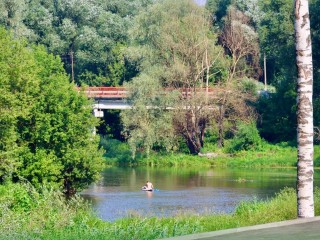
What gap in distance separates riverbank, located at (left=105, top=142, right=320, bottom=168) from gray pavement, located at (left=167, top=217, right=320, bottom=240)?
176ft

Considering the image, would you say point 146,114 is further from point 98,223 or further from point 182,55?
point 98,223

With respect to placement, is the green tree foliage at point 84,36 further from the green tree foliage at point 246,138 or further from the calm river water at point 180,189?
the calm river water at point 180,189

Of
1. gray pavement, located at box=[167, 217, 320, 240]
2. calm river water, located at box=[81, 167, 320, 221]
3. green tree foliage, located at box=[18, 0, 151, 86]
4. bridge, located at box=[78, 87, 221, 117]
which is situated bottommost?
calm river water, located at box=[81, 167, 320, 221]

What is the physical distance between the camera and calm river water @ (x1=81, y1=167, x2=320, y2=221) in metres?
38.5

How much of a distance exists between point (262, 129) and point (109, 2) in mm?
29866

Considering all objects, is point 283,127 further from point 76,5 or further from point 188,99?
point 76,5

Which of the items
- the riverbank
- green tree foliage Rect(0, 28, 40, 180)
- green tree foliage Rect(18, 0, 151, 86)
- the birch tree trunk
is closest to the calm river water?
the riverbank

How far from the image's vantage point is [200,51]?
69.1 meters

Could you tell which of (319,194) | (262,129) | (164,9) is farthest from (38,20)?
(319,194)

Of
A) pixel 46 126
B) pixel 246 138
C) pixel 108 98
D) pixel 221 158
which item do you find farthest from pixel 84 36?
pixel 46 126

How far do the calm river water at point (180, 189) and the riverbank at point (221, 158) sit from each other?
3.60 metres

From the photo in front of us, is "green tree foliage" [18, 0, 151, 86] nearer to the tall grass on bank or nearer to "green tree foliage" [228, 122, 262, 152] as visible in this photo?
"green tree foliage" [228, 122, 262, 152]

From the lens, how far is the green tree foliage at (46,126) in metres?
40.0

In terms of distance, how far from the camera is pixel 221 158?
70.3m
